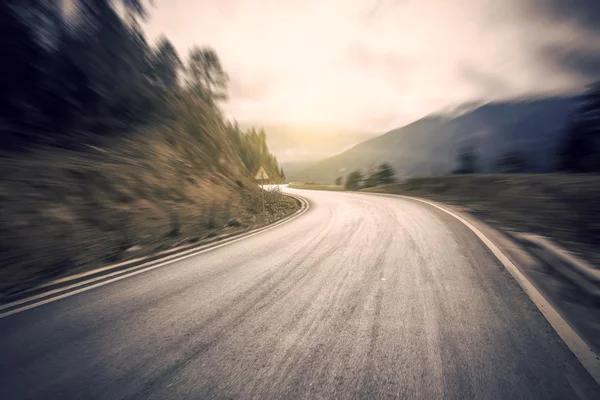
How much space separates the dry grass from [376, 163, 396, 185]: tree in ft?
81.0

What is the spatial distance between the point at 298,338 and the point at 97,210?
6.61 m

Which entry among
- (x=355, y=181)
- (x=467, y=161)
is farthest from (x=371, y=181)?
(x=467, y=161)

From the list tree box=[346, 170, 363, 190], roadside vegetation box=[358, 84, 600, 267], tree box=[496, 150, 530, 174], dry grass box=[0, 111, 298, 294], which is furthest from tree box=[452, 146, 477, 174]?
dry grass box=[0, 111, 298, 294]

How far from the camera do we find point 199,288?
3354 millimetres

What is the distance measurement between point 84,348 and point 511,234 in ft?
25.2

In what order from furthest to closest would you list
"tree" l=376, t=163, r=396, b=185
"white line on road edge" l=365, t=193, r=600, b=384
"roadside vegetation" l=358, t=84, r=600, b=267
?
"tree" l=376, t=163, r=396, b=185 → "roadside vegetation" l=358, t=84, r=600, b=267 → "white line on road edge" l=365, t=193, r=600, b=384

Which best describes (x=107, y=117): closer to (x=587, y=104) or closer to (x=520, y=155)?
(x=520, y=155)

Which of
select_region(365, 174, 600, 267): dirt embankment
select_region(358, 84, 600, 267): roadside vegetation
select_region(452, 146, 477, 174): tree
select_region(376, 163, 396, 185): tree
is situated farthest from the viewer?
select_region(452, 146, 477, 174): tree

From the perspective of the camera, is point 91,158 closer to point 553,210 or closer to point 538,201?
point 553,210

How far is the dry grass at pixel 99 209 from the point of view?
14.3ft

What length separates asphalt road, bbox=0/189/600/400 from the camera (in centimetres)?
172

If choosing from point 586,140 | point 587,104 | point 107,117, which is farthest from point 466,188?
point 587,104

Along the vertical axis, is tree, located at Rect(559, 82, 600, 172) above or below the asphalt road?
above

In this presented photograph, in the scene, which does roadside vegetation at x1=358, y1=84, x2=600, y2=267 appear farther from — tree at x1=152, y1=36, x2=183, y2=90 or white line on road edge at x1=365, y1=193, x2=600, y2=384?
tree at x1=152, y1=36, x2=183, y2=90
